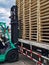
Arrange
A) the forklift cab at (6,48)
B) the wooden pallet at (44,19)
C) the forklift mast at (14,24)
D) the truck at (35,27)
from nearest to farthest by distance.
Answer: the wooden pallet at (44,19)
the truck at (35,27)
the forklift cab at (6,48)
the forklift mast at (14,24)

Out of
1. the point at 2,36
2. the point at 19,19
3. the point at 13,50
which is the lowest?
the point at 13,50

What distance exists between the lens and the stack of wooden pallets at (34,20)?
651 cm

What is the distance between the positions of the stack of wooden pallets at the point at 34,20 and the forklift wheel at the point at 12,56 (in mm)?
752

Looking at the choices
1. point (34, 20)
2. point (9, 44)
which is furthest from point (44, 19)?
point (9, 44)

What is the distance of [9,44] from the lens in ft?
29.4

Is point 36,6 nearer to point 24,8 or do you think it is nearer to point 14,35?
point 24,8

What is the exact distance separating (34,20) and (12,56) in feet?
7.32

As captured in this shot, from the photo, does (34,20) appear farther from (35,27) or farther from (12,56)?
(12,56)

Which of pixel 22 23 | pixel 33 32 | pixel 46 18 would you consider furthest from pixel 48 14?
pixel 22 23

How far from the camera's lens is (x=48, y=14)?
6273mm

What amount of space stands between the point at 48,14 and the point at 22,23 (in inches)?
121

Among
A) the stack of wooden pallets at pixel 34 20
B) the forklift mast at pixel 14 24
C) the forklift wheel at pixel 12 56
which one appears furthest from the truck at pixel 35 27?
the forklift wheel at pixel 12 56

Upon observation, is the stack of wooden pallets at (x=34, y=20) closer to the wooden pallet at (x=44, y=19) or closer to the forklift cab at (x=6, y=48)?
the wooden pallet at (x=44, y=19)

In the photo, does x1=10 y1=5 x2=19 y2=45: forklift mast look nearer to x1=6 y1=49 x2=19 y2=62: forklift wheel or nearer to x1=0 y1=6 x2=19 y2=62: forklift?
x1=0 y1=6 x2=19 y2=62: forklift
